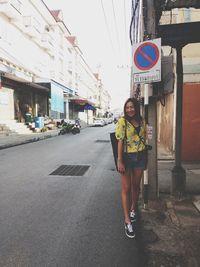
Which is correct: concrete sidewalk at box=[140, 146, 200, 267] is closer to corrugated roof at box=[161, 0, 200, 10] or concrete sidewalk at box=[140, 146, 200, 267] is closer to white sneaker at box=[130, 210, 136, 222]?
white sneaker at box=[130, 210, 136, 222]

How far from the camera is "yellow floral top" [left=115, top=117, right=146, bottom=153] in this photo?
137 inches

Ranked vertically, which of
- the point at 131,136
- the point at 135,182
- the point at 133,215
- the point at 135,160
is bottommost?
the point at 133,215

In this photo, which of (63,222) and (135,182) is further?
(63,222)

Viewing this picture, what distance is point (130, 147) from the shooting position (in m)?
3.57

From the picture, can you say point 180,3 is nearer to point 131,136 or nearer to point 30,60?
point 131,136

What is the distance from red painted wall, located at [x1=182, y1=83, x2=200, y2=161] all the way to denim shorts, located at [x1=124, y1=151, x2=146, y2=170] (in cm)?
546

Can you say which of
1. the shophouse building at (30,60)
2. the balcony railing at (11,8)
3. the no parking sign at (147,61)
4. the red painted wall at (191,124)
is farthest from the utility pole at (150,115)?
the balcony railing at (11,8)

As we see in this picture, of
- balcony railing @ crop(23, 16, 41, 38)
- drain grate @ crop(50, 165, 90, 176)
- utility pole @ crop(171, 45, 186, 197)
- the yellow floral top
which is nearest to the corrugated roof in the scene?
utility pole @ crop(171, 45, 186, 197)

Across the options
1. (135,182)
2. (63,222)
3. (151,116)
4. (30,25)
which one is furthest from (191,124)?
(30,25)

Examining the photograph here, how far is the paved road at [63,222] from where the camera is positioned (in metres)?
2.90

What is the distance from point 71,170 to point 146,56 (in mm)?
4716

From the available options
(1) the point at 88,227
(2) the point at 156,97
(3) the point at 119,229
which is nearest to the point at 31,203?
(1) the point at 88,227

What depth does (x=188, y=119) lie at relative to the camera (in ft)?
28.2

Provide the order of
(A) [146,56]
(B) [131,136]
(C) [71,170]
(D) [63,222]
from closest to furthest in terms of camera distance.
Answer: (B) [131,136] < (D) [63,222] < (A) [146,56] < (C) [71,170]
